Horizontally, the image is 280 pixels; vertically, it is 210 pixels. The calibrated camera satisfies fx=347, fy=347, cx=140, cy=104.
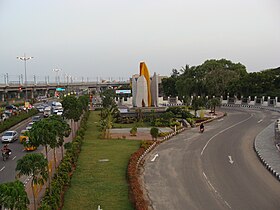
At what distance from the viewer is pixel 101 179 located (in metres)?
17.0

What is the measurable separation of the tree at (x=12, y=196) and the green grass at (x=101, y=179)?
4858 mm

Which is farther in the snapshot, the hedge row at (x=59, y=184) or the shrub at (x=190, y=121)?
the shrub at (x=190, y=121)

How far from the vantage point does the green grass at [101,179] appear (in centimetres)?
1386

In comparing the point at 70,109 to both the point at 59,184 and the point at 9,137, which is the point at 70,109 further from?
the point at 59,184

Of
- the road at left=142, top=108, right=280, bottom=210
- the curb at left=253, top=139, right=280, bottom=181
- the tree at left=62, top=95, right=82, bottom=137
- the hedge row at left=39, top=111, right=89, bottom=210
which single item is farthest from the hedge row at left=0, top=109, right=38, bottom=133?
the curb at left=253, top=139, right=280, bottom=181

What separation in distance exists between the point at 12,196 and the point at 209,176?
11685mm

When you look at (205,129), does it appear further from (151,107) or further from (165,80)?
(165,80)

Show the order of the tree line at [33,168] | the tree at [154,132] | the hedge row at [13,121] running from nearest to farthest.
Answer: the tree line at [33,168] → the tree at [154,132] → the hedge row at [13,121]

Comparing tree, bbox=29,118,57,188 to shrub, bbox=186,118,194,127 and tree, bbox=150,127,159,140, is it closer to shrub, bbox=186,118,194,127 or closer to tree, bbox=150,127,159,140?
tree, bbox=150,127,159,140

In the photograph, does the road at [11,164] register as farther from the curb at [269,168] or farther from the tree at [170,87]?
the tree at [170,87]

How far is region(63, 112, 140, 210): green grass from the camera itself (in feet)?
45.5

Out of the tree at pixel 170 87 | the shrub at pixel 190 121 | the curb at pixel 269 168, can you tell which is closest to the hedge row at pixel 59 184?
the curb at pixel 269 168

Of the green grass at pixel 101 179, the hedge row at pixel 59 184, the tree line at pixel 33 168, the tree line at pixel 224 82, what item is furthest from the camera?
the tree line at pixel 224 82

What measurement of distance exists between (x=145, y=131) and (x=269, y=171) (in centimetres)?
1704
